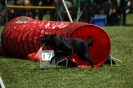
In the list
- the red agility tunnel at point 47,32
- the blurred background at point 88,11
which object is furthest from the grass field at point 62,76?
the blurred background at point 88,11

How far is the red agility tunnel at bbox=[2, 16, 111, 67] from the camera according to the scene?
8133 mm

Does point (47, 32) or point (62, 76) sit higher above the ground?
point (47, 32)

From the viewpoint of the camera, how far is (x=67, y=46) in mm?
7355

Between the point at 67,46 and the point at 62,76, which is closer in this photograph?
the point at 62,76

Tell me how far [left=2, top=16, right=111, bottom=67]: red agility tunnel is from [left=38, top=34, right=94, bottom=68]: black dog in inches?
15.1

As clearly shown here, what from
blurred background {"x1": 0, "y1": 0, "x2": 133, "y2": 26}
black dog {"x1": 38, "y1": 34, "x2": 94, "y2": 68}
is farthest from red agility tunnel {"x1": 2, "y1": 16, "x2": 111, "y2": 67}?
blurred background {"x1": 0, "y1": 0, "x2": 133, "y2": 26}

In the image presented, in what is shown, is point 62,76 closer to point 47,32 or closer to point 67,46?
point 67,46

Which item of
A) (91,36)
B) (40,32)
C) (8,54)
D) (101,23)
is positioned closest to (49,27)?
(40,32)

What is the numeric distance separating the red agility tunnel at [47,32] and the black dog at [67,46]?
0.38 metres

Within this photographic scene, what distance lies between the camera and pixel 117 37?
1379 cm

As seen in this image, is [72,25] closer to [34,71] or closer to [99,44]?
[99,44]

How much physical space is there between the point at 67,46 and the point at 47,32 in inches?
56.0

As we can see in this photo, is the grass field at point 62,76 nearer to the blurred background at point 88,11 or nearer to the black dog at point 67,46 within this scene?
the black dog at point 67,46

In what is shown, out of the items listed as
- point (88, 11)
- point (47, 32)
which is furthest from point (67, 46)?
point (88, 11)
